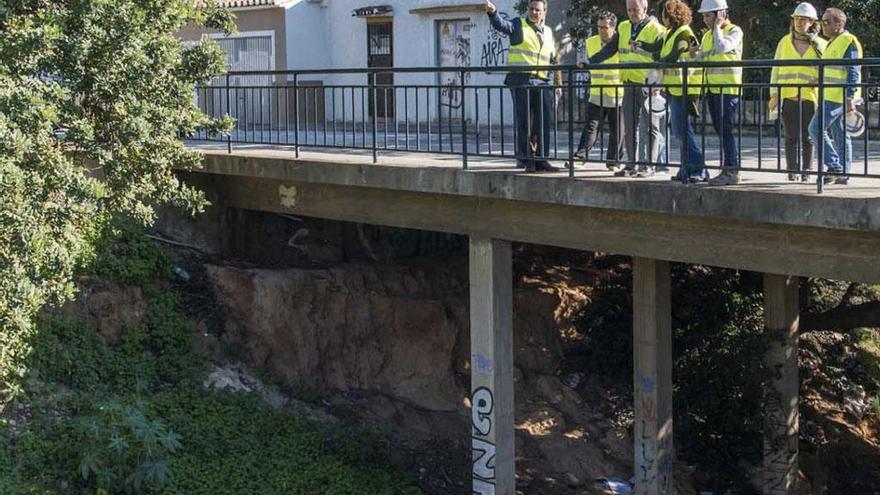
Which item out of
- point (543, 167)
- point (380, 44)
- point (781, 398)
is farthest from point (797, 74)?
point (380, 44)

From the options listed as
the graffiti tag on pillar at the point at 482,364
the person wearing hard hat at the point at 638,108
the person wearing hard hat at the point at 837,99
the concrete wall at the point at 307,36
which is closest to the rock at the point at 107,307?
the graffiti tag on pillar at the point at 482,364

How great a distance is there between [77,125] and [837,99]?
764cm

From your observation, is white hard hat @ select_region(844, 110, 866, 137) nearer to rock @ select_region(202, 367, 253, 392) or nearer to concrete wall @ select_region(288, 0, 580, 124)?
rock @ select_region(202, 367, 253, 392)

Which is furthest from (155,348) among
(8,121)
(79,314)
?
(8,121)

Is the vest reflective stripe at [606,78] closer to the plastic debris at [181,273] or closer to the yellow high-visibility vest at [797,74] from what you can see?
the yellow high-visibility vest at [797,74]

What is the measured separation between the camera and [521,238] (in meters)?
12.3

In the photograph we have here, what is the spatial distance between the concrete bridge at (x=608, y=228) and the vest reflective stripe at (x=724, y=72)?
34.7 inches

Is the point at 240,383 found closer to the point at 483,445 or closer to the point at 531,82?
the point at 483,445

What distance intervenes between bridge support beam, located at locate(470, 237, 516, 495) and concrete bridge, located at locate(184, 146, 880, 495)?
1cm

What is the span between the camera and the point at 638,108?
11.1 m

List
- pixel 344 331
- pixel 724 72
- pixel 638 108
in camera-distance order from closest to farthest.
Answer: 1. pixel 724 72
2. pixel 638 108
3. pixel 344 331

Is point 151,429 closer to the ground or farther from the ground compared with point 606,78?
closer to the ground

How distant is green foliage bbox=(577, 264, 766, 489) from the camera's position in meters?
15.4

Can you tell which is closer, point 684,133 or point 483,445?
point 684,133
